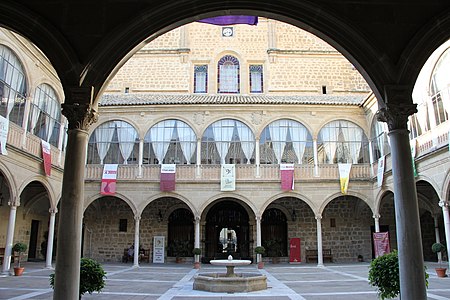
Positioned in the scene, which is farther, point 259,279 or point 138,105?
point 138,105

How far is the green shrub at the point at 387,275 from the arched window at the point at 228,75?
813 inches

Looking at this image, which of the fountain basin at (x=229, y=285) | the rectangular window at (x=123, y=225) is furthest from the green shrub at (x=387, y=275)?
the rectangular window at (x=123, y=225)

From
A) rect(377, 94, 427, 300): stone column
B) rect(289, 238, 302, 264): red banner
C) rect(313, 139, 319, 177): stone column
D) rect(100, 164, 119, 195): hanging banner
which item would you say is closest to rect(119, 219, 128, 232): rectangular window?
rect(100, 164, 119, 195): hanging banner

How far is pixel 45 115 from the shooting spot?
19.1m

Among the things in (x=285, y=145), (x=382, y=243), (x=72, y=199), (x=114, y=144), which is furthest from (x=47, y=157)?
(x=382, y=243)

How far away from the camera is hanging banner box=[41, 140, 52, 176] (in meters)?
18.4

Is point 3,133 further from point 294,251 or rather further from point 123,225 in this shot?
point 294,251

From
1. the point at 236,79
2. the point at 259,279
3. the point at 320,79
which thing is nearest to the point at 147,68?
the point at 236,79

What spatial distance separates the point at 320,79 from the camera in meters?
27.7

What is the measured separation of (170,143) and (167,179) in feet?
6.87

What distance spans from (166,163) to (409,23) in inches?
681

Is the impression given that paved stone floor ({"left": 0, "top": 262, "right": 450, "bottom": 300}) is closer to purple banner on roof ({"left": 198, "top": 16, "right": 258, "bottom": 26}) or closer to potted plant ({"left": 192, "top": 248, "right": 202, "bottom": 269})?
potted plant ({"left": 192, "top": 248, "right": 202, "bottom": 269})

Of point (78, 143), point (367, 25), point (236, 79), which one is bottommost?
point (78, 143)

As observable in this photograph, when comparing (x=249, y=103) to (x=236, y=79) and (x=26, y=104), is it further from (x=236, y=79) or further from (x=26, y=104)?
(x=26, y=104)
